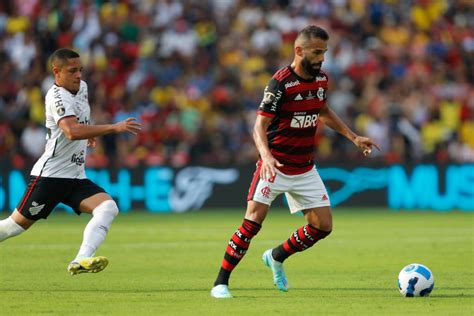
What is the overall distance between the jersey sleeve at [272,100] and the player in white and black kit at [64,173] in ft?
5.65

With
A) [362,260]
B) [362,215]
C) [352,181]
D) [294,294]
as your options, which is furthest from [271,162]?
[352,181]

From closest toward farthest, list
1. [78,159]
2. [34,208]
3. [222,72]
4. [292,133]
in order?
[292,133], [34,208], [78,159], [222,72]

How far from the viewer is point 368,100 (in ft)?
73.4

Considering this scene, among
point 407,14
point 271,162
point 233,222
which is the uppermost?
point 407,14

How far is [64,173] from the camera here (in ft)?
32.0

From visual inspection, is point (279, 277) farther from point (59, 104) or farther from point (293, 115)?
point (59, 104)

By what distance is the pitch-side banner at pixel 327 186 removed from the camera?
19.9 meters

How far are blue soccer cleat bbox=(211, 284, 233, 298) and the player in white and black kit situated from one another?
122 centimetres

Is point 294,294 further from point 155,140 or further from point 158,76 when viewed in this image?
point 158,76

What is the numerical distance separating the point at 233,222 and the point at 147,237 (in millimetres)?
2648

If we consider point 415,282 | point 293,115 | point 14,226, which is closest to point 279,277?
point 415,282

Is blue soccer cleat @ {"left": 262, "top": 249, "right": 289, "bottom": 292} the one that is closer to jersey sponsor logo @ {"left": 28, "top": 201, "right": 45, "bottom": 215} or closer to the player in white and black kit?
the player in white and black kit

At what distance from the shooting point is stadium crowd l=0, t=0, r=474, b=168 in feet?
68.3

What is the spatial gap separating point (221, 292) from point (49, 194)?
203cm
